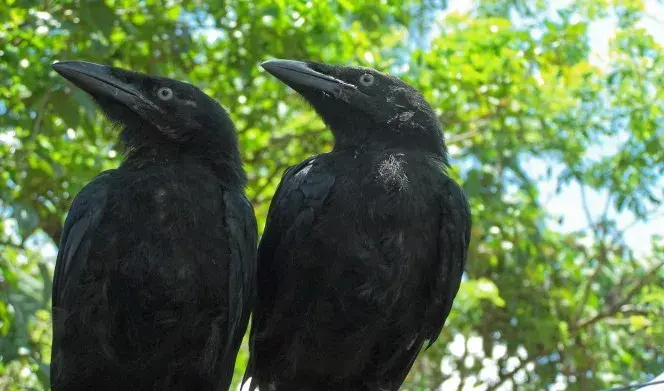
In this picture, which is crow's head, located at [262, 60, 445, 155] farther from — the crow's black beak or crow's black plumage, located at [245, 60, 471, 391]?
the crow's black beak

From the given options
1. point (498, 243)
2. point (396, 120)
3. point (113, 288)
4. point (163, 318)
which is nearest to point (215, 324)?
point (163, 318)

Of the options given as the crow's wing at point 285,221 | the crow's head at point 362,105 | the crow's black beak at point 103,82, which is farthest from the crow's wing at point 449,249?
the crow's black beak at point 103,82

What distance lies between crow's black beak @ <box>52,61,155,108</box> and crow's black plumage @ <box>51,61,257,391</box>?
19 mm

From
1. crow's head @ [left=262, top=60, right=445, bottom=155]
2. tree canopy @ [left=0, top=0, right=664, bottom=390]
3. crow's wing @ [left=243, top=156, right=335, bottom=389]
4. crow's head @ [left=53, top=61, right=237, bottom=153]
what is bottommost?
crow's wing @ [left=243, top=156, right=335, bottom=389]

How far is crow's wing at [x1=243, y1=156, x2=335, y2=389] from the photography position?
388cm

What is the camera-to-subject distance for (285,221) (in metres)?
3.95

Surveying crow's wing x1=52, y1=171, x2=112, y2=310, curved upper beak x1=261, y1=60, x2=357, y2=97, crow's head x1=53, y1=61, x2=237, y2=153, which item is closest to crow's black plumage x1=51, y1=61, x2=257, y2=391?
crow's wing x1=52, y1=171, x2=112, y2=310

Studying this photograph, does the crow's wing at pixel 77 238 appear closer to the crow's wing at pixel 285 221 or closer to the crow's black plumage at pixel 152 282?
the crow's black plumage at pixel 152 282

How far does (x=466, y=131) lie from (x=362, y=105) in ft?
15.9

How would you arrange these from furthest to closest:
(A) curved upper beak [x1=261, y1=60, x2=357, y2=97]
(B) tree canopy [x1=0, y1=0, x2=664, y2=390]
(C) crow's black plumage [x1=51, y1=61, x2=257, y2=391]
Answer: (B) tree canopy [x1=0, y1=0, x2=664, y2=390], (A) curved upper beak [x1=261, y1=60, x2=357, y2=97], (C) crow's black plumage [x1=51, y1=61, x2=257, y2=391]

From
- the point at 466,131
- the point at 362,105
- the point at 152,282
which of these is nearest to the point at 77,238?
the point at 152,282

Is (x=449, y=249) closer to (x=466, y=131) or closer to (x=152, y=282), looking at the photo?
(x=152, y=282)

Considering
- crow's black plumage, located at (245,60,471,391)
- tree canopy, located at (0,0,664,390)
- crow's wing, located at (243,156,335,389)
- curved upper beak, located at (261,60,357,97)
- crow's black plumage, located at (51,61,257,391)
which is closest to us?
crow's black plumage, located at (51,61,257,391)

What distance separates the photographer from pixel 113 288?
356cm
